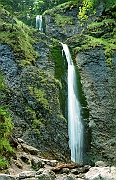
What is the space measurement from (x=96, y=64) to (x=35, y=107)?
899 cm

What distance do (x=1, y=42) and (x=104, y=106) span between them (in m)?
9.01

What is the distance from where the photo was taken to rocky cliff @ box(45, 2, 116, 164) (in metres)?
18.8

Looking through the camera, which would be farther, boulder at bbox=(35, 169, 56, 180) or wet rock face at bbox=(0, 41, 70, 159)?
wet rock face at bbox=(0, 41, 70, 159)

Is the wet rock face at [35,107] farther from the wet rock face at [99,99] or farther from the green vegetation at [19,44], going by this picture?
the wet rock face at [99,99]

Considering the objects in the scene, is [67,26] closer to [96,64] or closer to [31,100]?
[96,64]

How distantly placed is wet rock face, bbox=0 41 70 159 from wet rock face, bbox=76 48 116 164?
2896 mm

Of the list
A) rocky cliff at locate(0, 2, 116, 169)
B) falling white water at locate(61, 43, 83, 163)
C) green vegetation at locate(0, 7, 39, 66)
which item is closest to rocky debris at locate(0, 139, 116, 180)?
rocky cliff at locate(0, 2, 116, 169)

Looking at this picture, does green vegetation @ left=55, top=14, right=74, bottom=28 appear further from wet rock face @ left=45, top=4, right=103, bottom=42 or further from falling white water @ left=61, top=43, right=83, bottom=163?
falling white water @ left=61, top=43, right=83, bottom=163

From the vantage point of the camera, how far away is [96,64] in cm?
2378

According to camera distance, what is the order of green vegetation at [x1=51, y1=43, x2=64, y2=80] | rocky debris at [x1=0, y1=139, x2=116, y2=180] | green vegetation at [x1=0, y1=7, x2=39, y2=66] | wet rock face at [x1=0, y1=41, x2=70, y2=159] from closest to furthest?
rocky debris at [x1=0, y1=139, x2=116, y2=180]
wet rock face at [x1=0, y1=41, x2=70, y2=159]
green vegetation at [x1=0, y1=7, x2=39, y2=66]
green vegetation at [x1=51, y1=43, x2=64, y2=80]

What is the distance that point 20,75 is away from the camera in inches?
719

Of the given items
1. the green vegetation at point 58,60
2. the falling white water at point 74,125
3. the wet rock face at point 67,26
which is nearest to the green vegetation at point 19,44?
the green vegetation at point 58,60

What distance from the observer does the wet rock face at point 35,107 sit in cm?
1566

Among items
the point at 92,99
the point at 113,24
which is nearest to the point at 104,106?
the point at 92,99
